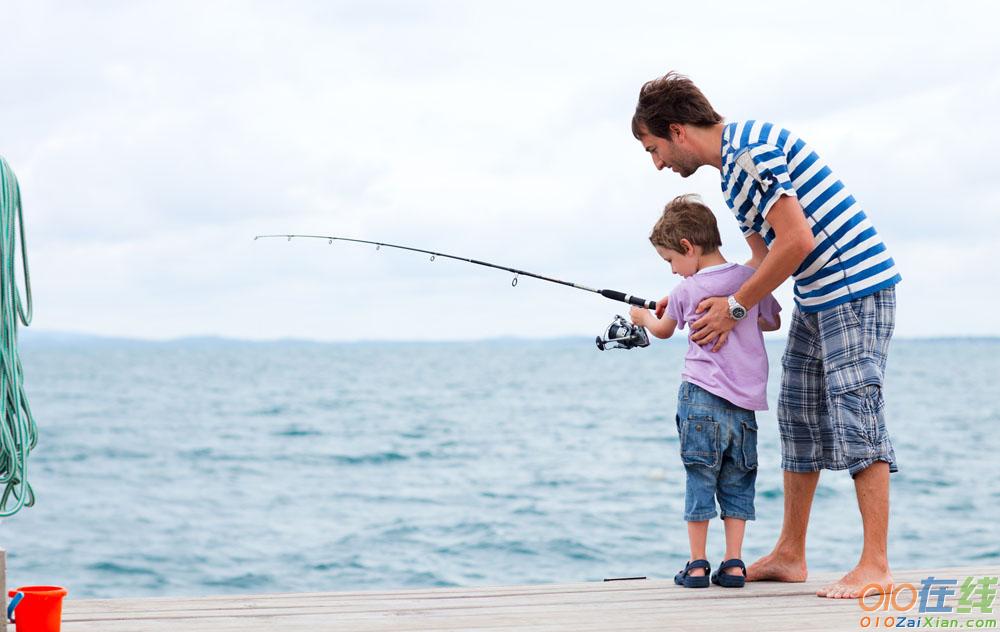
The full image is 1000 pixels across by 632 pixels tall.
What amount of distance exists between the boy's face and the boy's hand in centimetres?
15

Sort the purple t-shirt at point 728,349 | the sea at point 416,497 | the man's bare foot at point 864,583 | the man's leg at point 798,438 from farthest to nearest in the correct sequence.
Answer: the sea at point 416,497 → the man's leg at point 798,438 → the purple t-shirt at point 728,349 → the man's bare foot at point 864,583

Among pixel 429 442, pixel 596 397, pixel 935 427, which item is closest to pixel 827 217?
pixel 429 442

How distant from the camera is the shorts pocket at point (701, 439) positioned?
2.95 meters

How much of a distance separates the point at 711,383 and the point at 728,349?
0.33 feet

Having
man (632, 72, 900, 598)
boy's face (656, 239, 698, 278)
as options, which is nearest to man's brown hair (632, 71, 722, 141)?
man (632, 72, 900, 598)

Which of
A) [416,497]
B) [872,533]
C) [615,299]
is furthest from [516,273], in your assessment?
[416,497]

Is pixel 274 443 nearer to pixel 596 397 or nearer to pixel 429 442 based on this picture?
pixel 429 442

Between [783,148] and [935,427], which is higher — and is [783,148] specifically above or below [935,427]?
above

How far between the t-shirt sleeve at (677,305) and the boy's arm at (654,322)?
23mm

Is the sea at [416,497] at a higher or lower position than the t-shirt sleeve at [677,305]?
lower

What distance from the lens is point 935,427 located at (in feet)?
75.1

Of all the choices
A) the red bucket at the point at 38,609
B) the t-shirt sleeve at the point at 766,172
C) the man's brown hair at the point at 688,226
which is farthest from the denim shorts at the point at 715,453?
the red bucket at the point at 38,609

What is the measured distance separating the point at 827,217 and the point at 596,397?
30.0 m

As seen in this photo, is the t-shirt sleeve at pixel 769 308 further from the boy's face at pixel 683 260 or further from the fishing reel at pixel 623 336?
the fishing reel at pixel 623 336
